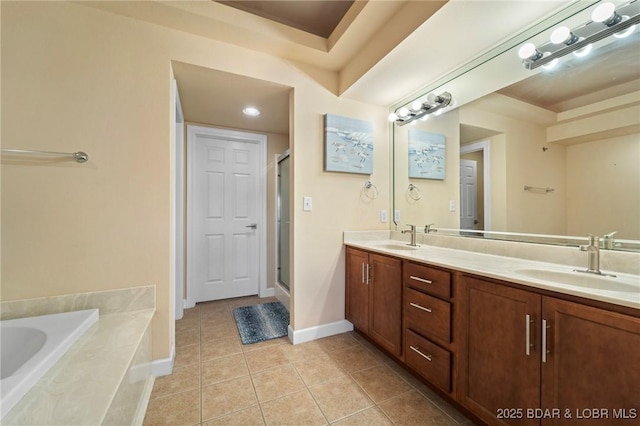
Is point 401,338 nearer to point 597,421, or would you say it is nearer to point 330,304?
point 330,304

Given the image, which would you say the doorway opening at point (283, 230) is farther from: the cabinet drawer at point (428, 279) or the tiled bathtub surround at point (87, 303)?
the cabinet drawer at point (428, 279)

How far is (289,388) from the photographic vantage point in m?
1.52

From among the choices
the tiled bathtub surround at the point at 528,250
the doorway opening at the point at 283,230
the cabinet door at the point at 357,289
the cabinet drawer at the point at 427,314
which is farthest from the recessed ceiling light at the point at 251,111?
the cabinet drawer at the point at 427,314

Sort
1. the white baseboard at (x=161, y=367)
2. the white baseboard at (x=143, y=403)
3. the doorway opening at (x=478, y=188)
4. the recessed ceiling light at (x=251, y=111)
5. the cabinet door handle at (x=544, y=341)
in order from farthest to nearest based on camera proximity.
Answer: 1. the recessed ceiling light at (x=251, y=111)
2. the doorway opening at (x=478, y=188)
3. the white baseboard at (x=161, y=367)
4. the white baseboard at (x=143, y=403)
5. the cabinet door handle at (x=544, y=341)

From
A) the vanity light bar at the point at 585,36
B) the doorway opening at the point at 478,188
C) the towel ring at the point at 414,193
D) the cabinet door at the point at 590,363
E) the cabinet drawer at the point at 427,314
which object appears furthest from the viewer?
the towel ring at the point at 414,193

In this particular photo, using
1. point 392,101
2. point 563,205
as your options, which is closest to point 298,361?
point 563,205

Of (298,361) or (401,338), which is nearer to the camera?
(401,338)

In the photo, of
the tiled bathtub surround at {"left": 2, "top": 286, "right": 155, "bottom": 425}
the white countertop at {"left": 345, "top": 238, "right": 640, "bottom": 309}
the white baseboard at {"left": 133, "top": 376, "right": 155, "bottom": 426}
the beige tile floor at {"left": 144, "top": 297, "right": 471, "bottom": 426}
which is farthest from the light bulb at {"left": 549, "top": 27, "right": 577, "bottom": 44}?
the white baseboard at {"left": 133, "top": 376, "right": 155, "bottom": 426}

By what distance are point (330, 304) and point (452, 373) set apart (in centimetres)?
110

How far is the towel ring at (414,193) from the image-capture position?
2329mm

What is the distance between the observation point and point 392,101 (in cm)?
235

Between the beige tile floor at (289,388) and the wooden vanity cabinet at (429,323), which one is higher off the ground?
the wooden vanity cabinet at (429,323)

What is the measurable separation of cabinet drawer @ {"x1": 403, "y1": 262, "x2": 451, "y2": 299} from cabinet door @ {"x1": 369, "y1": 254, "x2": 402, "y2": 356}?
81mm

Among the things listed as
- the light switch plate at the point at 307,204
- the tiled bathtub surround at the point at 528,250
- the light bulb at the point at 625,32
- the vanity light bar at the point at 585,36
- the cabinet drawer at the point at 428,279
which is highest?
the vanity light bar at the point at 585,36
